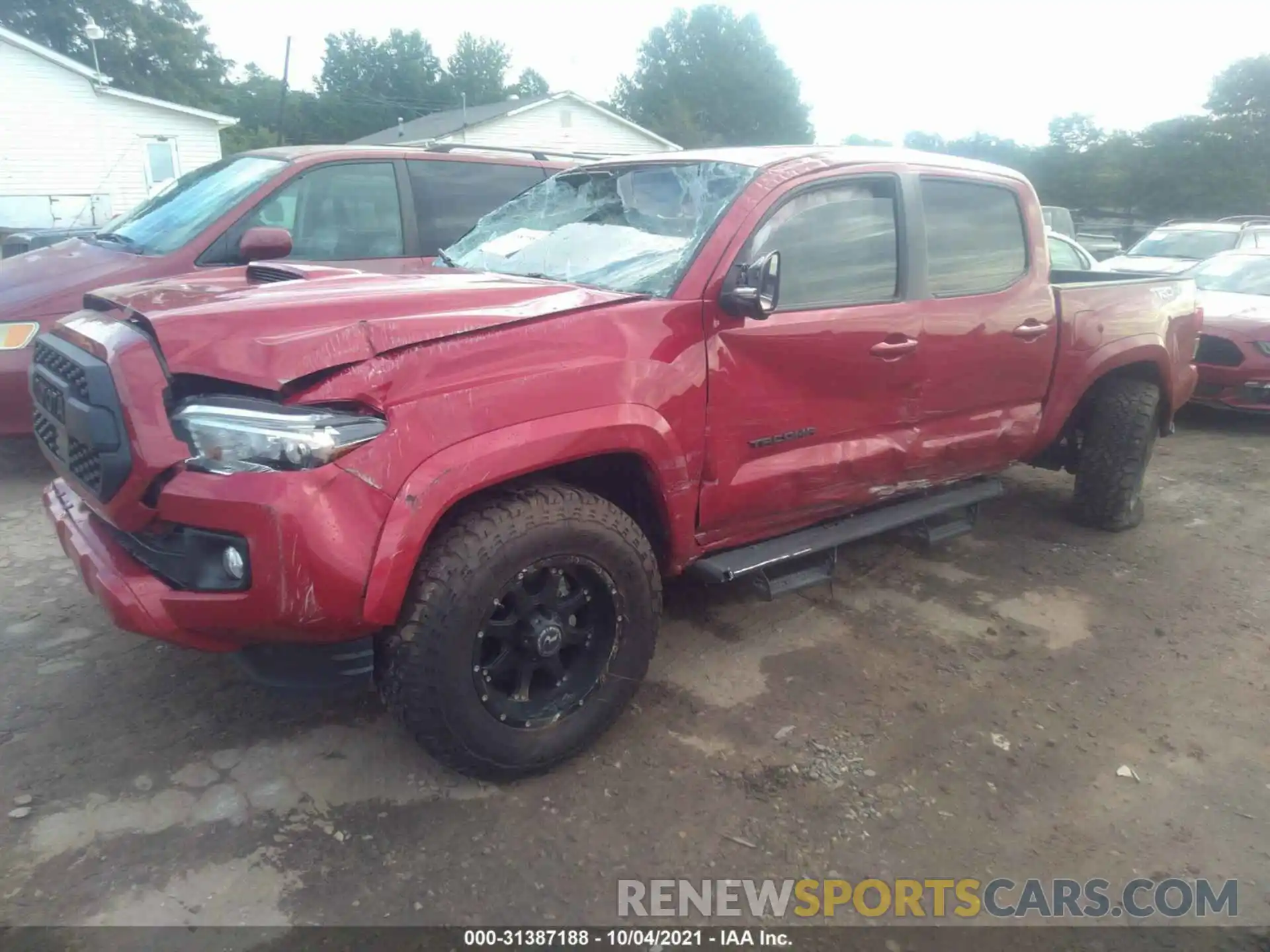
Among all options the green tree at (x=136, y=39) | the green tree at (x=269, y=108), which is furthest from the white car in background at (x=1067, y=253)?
the green tree at (x=269, y=108)

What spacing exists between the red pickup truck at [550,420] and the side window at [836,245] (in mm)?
13

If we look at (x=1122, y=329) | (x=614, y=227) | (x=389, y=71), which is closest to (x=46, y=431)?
(x=614, y=227)

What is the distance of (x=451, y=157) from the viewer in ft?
19.0

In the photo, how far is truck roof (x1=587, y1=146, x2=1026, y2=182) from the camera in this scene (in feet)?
11.1

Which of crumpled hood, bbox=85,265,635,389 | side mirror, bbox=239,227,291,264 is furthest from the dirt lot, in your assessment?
side mirror, bbox=239,227,291,264

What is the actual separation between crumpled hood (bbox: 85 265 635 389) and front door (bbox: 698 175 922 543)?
0.57 m

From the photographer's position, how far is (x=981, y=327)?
3799 millimetres

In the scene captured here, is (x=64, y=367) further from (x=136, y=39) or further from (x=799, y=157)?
(x=136, y=39)

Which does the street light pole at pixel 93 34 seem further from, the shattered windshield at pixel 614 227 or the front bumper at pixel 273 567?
the front bumper at pixel 273 567

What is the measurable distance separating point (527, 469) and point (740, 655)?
1.45m

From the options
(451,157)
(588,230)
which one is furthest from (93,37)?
(588,230)

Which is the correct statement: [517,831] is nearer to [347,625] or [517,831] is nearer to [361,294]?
[347,625]

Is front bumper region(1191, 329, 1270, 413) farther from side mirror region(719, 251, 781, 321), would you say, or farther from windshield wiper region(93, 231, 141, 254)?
windshield wiper region(93, 231, 141, 254)

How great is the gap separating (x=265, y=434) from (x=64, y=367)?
82 centimetres
